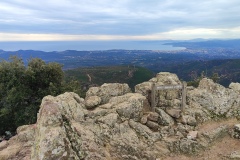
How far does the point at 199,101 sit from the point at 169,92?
12.7 feet

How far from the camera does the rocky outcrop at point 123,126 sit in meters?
16.0

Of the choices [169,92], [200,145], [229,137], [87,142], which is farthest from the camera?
[169,92]

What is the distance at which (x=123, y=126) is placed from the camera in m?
20.5

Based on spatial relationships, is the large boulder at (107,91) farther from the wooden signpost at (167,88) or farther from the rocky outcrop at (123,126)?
the wooden signpost at (167,88)

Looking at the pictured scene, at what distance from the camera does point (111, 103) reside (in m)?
23.1

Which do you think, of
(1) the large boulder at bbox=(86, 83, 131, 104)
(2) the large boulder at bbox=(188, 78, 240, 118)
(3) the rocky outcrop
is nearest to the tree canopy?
(3) the rocky outcrop

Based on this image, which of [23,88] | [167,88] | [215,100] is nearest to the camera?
[167,88]

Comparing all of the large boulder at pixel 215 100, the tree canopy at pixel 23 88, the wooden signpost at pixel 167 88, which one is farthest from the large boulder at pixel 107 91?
the tree canopy at pixel 23 88

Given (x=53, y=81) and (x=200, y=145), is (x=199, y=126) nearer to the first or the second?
(x=200, y=145)

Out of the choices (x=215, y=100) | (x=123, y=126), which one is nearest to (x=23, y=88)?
(x=123, y=126)

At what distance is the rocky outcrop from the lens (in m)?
16.0

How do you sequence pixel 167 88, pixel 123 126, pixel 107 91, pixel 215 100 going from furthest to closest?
1. pixel 215 100
2. pixel 107 91
3. pixel 167 88
4. pixel 123 126

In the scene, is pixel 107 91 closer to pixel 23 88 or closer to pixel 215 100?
pixel 215 100

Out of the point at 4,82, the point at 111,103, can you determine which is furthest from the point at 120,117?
the point at 4,82
